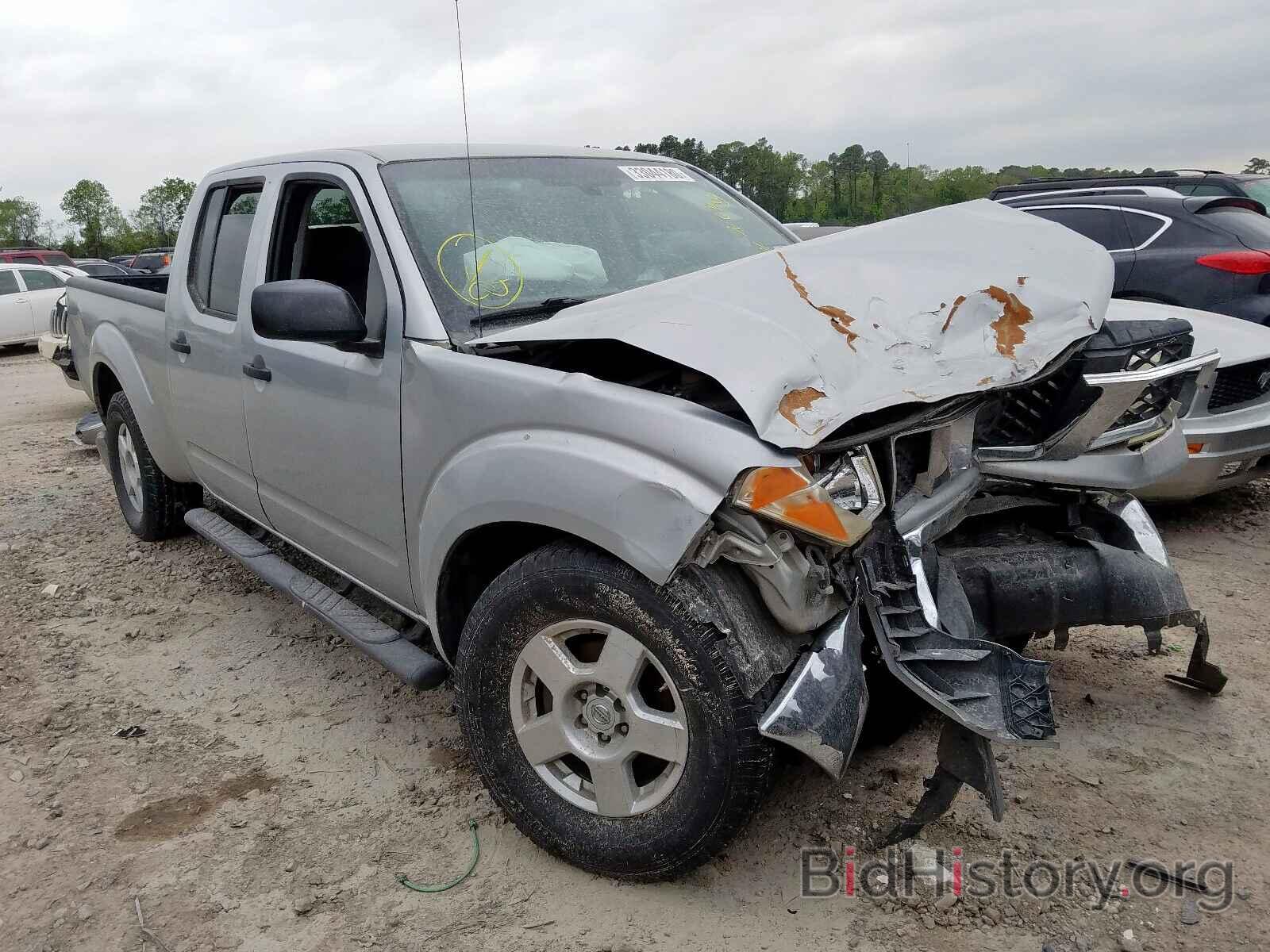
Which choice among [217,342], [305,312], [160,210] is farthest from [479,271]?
[160,210]

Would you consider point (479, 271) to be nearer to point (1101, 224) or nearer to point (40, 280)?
point (1101, 224)

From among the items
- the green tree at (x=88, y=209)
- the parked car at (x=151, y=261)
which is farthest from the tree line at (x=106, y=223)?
the parked car at (x=151, y=261)

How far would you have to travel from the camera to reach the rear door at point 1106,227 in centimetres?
615

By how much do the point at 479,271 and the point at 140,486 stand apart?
318 centimetres

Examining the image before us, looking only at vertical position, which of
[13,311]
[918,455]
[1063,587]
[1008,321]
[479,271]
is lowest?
[13,311]

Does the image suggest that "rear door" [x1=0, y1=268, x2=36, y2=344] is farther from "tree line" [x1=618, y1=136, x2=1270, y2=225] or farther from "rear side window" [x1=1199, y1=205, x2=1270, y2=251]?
"rear side window" [x1=1199, y1=205, x2=1270, y2=251]

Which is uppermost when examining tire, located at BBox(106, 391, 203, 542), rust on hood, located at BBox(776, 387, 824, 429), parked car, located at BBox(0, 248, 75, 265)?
rust on hood, located at BBox(776, 387, 824, 429)

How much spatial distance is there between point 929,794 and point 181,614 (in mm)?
3534

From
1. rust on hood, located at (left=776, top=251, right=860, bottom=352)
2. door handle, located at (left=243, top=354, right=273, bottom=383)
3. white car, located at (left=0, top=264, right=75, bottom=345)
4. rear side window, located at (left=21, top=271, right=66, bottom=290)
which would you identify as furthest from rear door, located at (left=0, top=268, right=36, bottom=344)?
rust on hood, located at (left=776, top=251, right=860, bottom=352)

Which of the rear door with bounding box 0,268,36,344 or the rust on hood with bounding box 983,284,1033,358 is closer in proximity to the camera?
the rust on hood with bounding box 983,284,1033,358

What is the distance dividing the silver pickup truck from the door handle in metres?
0.01

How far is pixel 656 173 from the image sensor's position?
3721 millimetres

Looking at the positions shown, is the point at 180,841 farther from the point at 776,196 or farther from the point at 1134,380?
the point at 776,196

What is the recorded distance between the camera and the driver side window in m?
3.39
